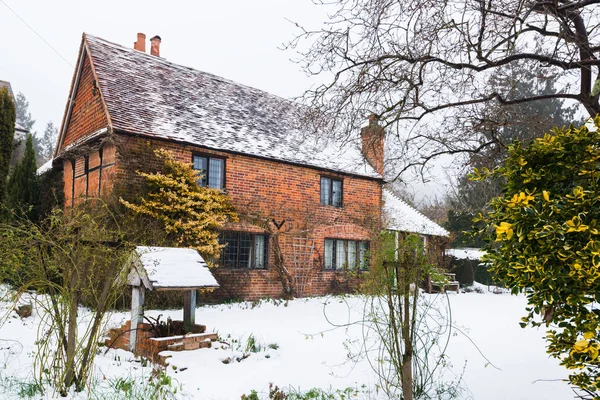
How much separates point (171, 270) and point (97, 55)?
35.9ft

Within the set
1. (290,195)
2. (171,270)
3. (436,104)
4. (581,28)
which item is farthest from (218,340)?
(290,195)

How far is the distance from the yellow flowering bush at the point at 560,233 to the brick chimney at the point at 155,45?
716 inches

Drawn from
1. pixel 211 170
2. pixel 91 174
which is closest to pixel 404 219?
pixel 211 170

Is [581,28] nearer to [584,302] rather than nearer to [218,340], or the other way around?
[584,302]

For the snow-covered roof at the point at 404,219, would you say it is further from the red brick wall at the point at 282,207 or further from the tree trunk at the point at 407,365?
the tree trunk at the point at 407,365

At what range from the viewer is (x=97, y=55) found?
15.6 meters

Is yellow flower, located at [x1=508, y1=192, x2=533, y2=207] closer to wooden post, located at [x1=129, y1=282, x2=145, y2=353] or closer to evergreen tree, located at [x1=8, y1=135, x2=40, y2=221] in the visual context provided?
wooden post, located at [x1=129, y1=282, x2=145, y2=353]

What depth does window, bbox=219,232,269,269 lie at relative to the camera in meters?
15.1

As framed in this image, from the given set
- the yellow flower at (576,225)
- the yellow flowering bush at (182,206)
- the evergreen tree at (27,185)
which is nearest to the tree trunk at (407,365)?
the yellow flower at (576,225)

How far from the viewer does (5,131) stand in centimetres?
1552

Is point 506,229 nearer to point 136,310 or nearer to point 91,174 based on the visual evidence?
point 136,310

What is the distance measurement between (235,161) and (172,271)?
8.12 meters

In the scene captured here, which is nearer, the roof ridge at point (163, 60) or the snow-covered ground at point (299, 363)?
the snow-covered ground at point (299, 363)

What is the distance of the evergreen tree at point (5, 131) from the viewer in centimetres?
1537
